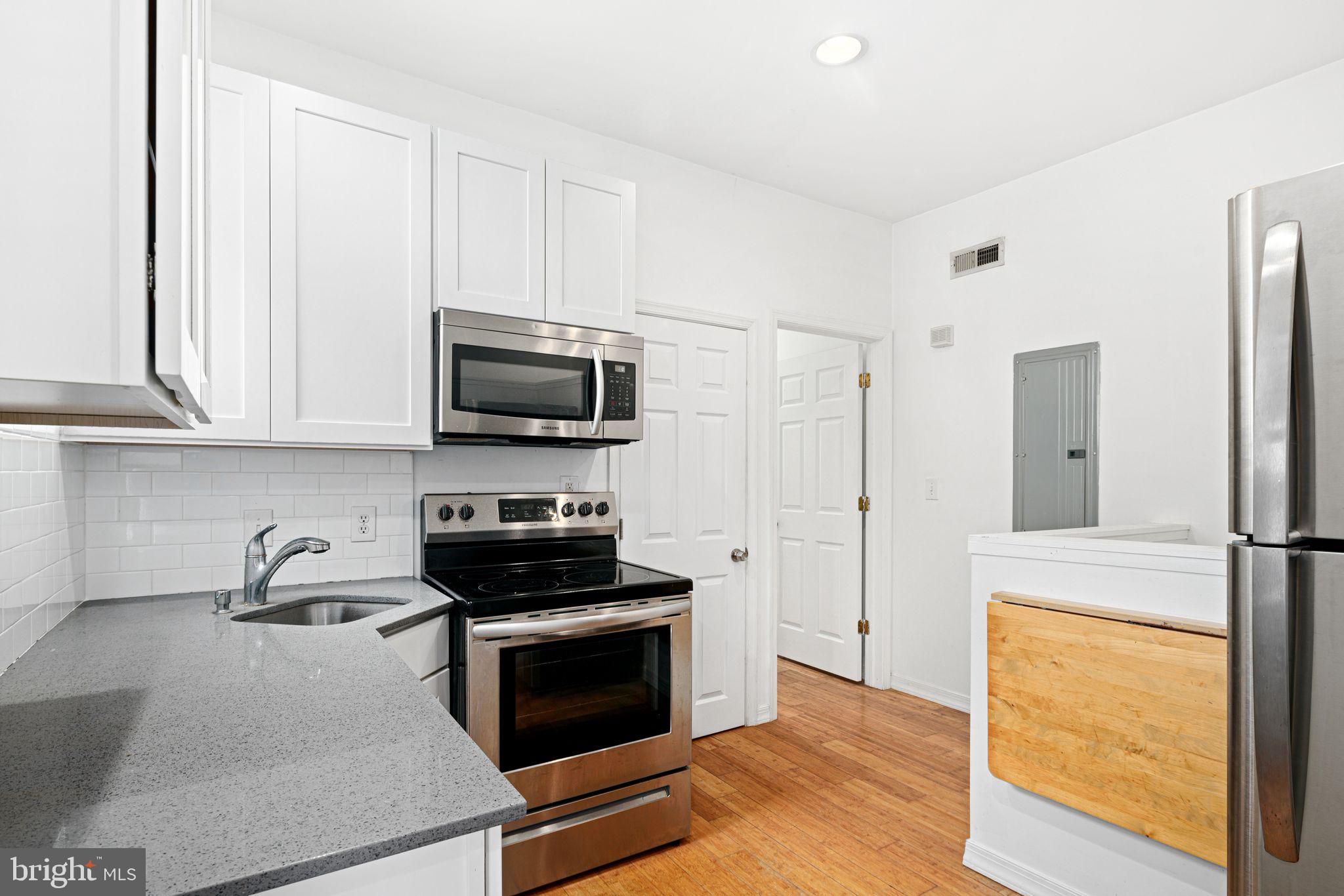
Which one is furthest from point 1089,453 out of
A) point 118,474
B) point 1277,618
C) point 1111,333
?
point 118,474

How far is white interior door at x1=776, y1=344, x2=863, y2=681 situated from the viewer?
4.11 metres

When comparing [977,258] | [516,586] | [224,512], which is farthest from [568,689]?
[977,258]

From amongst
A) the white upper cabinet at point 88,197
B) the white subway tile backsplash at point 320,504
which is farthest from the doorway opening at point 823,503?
the white upper cabinet at point 88,197

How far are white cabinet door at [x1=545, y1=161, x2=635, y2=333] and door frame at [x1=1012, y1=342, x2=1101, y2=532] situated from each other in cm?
201

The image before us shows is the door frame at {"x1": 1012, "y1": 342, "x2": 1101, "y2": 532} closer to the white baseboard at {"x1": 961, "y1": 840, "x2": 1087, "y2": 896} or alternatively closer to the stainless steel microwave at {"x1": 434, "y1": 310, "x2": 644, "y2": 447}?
the white baseboard at {"x1": 961, "y1": 840, "x2": 1087, "y2": 896}

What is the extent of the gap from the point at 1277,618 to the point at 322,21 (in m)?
2.92

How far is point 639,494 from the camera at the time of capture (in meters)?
3.10

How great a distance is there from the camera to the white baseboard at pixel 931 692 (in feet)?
12.0

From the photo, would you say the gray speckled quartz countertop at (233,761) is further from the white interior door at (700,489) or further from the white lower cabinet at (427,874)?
the white interior door at (700,489)

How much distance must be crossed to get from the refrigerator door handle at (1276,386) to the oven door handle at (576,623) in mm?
1639

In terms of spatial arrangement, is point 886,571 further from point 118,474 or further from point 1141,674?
point 118,474

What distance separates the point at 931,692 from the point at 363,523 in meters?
3.03

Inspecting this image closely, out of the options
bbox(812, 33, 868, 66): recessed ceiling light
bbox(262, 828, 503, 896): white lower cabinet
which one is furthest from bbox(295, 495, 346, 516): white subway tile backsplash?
bbox(812, 33, 868, 66): recessed ceiling light

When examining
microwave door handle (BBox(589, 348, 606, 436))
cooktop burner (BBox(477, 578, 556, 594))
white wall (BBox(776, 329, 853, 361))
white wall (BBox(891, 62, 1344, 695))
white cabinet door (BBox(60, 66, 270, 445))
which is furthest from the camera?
white wall (BBox(776, 329, 853, 361))
